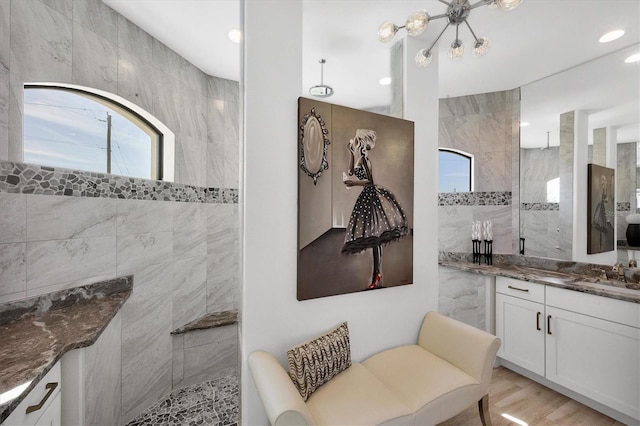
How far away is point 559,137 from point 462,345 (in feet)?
7.69

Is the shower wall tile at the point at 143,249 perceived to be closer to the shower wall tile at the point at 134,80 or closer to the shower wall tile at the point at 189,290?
the shower wall tile at the point at 189,290

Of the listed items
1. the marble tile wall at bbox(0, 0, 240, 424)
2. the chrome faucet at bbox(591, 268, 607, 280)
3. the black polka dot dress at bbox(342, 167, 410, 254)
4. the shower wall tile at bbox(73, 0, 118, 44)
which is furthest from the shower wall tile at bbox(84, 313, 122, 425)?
the chrome faucet at bbox(591, 268, 607, 280)

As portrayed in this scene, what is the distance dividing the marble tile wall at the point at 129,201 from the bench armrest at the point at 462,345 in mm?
1848

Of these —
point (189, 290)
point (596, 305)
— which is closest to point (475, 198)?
point (596, 305)

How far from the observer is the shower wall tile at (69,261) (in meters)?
1.53

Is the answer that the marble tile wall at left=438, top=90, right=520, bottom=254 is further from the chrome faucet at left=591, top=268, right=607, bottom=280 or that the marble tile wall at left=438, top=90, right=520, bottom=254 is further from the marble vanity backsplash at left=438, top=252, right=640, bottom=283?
the chrome faucet at left=591, top=268, right=607, bottom=280

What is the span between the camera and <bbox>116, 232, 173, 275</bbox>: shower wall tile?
1981mm

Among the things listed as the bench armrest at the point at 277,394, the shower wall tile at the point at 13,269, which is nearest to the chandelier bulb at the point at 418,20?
the bench armrest at the point at 277,394

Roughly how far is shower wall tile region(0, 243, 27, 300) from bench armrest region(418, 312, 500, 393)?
2.50 meters

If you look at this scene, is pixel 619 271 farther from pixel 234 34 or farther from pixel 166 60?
pixel 166 60

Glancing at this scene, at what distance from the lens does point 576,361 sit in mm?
2170

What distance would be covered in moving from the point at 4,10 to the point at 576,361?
13.9 feet

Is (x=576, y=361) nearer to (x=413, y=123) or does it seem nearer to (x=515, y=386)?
(x=515, y=386)

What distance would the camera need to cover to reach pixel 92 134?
1.96 metres
